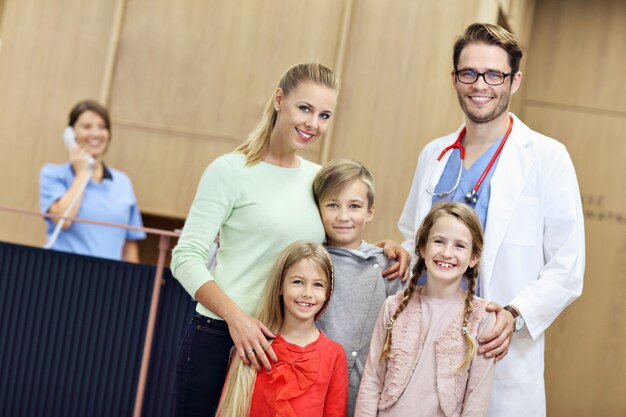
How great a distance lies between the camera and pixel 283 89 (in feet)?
7.17

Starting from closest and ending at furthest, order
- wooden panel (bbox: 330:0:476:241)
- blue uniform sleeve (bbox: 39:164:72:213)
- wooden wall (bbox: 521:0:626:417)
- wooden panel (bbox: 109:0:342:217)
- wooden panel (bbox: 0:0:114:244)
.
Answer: blue uniform sleeve (bbox: 39:164:72:213) → wooden panel (bbox: 330:0:476:241) → wooden panel (bbox: 109:0:342:217) → wooden panel (bbox: 0:0:114:244) → wooden wall (bbox: 521:0:626:417)

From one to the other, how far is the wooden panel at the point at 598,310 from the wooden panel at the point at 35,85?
2820 mm

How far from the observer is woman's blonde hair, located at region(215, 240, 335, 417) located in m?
2.07

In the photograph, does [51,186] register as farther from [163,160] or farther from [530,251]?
[530,251]

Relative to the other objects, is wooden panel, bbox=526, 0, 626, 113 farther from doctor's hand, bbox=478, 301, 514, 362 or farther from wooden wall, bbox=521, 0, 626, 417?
doctor's hand, bbox=478, 301, 514, 362

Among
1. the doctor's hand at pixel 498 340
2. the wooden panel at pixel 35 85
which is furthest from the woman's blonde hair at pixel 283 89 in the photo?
the wooden panel at pixel 35 85

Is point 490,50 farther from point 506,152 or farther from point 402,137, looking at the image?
point 402,137

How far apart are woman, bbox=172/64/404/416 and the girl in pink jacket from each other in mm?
277

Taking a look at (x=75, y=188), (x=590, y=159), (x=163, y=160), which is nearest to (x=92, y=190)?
(x=75, y=188)

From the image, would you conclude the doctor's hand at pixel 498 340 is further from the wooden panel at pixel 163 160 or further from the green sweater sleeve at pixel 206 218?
the wooden panel at pixel 163 160

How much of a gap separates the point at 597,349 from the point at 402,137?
1.63 meters

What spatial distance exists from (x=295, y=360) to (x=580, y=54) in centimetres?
343

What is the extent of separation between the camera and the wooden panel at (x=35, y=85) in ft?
15.4

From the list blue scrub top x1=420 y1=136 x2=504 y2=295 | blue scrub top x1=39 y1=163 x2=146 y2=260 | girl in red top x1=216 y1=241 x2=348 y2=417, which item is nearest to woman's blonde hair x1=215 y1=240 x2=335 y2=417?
girl in red top x1=216 y1=241 x2=348 y2=417
